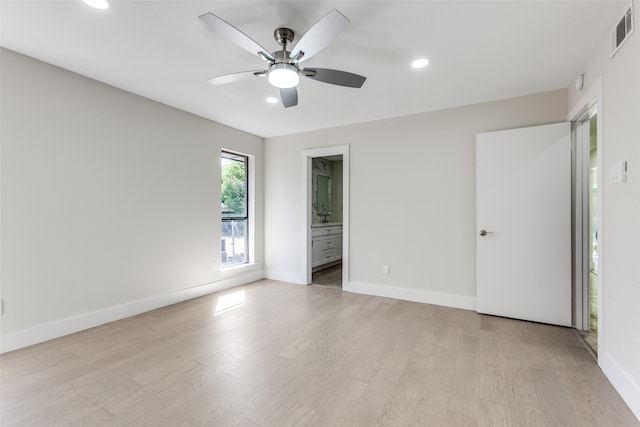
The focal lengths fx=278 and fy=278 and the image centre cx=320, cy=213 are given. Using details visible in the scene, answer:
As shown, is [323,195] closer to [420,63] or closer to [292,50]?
[420,63]

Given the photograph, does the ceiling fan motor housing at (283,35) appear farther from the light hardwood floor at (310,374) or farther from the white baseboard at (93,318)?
the white baseboard at (93,318)

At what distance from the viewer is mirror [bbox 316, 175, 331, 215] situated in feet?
20.2

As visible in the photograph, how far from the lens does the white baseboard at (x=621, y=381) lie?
1613 mm

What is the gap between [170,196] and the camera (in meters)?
3.54

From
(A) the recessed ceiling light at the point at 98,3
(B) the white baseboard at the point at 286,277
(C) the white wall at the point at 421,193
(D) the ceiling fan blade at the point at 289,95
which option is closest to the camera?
(A) the recessed ceiling light at the point at 98,3

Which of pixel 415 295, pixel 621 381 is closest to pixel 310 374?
pixel 621 381

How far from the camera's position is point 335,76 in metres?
2.12

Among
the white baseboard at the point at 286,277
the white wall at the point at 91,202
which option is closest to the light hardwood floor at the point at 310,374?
the white wall at the point at 91,202

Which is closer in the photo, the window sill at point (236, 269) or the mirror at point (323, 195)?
the window sill at point (236, 269)

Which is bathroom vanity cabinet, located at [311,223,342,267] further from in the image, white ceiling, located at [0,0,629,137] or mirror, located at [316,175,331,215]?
white ceiling, located at [0,0,629,137]

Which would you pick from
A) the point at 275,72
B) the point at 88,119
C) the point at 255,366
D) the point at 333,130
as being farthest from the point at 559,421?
the point at 88,119

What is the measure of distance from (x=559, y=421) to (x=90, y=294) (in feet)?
12.8

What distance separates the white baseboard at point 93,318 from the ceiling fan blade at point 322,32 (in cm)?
312

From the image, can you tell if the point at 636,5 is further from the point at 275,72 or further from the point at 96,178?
the point at 96,178
